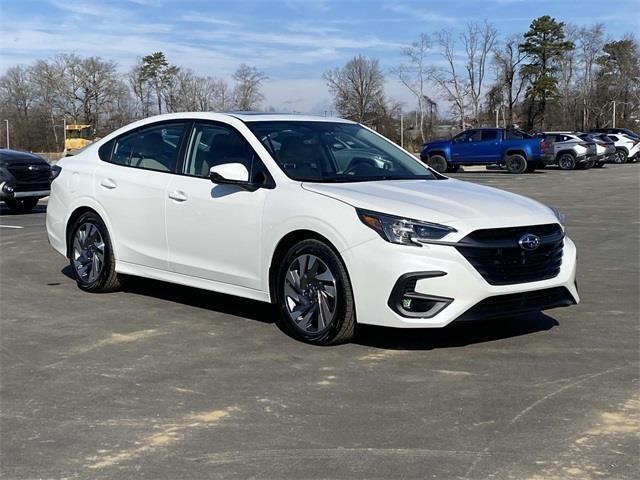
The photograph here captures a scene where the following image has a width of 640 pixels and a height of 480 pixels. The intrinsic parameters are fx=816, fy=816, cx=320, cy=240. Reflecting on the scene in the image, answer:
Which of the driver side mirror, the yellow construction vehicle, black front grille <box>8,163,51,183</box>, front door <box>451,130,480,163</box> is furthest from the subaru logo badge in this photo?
the yellow construction vehicle

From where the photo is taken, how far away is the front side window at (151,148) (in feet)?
22.4

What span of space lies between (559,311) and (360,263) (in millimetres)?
2335

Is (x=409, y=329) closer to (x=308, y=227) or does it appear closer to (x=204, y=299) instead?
(x=308, y=227)

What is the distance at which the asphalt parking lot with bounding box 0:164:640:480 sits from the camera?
3.67 meters

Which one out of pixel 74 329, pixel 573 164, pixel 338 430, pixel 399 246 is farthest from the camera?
pixel 573 164

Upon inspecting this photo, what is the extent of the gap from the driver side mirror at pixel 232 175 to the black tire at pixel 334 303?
660mm

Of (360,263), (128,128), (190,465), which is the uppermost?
(128,128)

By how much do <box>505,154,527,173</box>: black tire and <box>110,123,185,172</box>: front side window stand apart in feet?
86.8

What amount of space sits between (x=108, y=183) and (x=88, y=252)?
72 centimetres

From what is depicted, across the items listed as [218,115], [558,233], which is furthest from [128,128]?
[558,233]

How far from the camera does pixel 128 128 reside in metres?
7.48

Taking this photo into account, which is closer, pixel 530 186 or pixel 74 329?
pixel 74 329

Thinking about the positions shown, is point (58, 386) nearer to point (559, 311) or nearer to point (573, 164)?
point (559, 311)

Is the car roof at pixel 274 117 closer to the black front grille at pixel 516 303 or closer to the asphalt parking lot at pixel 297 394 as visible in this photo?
the asphalt parking lot at pixel 297 394
